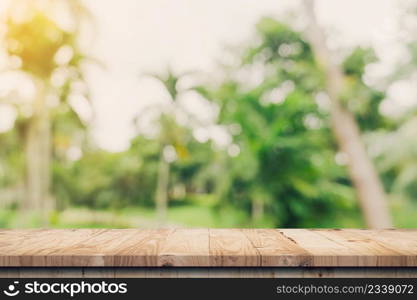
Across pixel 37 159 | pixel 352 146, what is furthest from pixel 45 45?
pixel 352 146

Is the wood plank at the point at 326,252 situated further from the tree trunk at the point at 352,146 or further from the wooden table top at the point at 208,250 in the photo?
the tree trunk at the point at 352,146

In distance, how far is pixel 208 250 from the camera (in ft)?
3.80

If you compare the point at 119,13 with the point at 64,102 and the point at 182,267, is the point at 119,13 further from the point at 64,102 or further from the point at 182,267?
the point at 182,267

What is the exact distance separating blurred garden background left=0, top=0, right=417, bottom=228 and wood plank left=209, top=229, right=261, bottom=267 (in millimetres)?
12821

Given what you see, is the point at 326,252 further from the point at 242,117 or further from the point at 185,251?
the point at 242,117

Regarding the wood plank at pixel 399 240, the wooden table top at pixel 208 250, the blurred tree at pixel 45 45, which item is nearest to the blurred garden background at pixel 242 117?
the blurred tree at pixel 45 45

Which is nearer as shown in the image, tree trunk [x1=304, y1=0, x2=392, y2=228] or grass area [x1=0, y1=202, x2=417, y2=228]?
tree trunk [x1=304, y1=0, x2=392, y2=228]

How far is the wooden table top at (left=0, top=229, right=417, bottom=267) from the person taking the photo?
42.7 inches

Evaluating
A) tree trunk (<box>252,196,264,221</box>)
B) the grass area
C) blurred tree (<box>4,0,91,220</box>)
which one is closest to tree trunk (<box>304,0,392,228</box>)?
tree trunk (<box>252,196,264,221</box>)

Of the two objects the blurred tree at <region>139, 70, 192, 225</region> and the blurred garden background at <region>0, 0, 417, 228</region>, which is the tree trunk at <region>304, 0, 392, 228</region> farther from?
the blurred tree at <region>139, 70, 192, 225</region>

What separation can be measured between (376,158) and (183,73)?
833cm

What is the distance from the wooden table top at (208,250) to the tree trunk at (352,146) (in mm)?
12516

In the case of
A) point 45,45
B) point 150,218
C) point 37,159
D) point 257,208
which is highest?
point 45,45

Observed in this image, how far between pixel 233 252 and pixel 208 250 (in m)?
0.06
